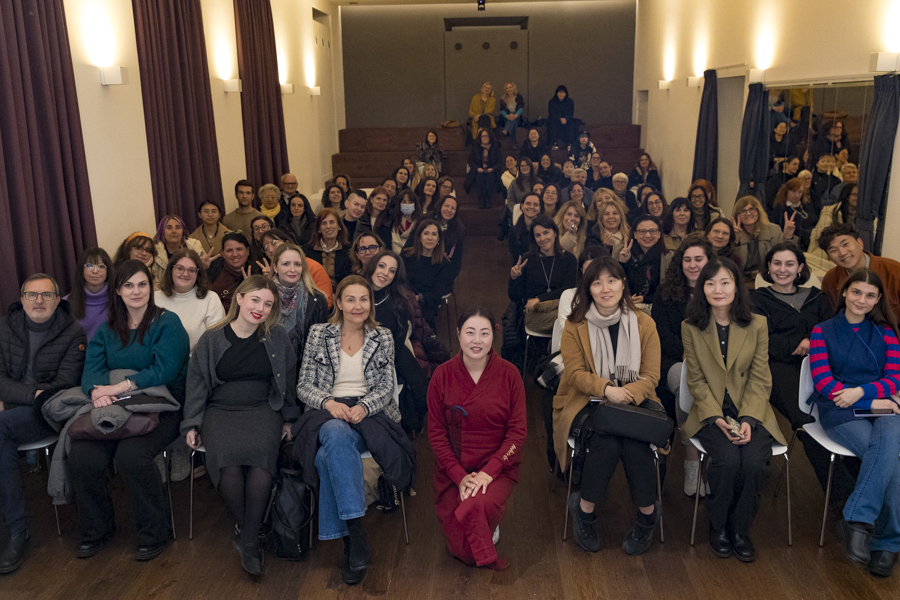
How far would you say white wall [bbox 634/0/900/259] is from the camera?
5520 mm

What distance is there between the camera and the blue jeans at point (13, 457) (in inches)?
135

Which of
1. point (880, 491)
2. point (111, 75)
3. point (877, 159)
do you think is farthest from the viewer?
point (111, 75)

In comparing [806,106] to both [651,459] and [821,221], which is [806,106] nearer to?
[821,221]

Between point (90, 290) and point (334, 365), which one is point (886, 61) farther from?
point (90, 290)

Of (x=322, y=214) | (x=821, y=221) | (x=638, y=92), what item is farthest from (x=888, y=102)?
(x=638, y=92)

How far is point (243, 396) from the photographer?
3594mm

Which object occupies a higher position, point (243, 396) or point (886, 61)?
point (886, 61)

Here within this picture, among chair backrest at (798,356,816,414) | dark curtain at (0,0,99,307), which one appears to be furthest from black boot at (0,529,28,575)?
chair backrest at (798,356,816,414)

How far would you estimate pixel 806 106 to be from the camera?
6645 millimetres

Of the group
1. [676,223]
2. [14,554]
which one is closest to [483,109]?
[676,223]

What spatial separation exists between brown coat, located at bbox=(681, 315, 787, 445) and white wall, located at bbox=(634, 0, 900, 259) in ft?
7.61

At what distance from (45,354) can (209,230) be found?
305 centimetres

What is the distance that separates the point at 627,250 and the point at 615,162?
888 centimetres

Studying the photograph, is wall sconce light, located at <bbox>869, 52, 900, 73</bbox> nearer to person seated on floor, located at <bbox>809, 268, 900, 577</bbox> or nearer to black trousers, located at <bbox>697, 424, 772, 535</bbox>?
person seated on floor, located at <bbox>809, 268, 900, 577</bbox>
